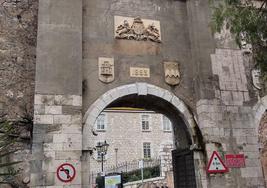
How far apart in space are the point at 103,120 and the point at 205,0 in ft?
63.4

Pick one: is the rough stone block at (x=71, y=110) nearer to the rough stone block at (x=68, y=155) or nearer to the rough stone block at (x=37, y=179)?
the rough stone block at (x=68, y=155)

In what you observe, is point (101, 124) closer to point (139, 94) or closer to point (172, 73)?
point (172, 73)

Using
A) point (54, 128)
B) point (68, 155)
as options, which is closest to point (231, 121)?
point (68, 155)

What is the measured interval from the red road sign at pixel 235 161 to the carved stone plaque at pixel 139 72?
9.20 ft

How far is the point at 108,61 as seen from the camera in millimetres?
7898

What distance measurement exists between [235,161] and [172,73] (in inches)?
105

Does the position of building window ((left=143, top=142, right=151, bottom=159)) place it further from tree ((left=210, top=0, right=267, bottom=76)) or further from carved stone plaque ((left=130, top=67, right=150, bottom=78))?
tree ((left=210, top=0, right=267, bottom=76))

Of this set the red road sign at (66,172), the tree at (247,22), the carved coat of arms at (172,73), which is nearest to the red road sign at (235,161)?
the carved coat of arms at (172,73)

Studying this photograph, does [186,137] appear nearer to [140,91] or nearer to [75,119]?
[140,91]

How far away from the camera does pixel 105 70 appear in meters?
7.78

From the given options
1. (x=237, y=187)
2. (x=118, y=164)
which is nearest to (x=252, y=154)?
(x=237, y=187)

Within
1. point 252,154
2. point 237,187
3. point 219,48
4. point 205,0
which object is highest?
point 205,0

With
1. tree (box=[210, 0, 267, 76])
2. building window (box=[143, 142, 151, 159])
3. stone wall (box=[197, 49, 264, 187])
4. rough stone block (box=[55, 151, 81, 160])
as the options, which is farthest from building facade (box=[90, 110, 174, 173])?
tree (box=[210, 0, 267, 76])

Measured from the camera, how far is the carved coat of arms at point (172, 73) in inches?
324
